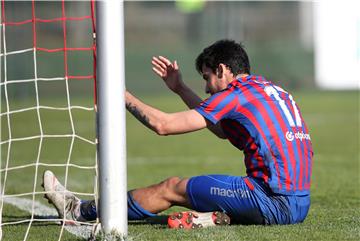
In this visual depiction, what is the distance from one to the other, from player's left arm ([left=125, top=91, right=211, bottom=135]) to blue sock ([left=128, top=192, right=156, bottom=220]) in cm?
73

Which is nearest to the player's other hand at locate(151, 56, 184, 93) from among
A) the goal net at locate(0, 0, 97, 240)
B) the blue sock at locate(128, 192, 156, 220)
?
the goal net at locate(0, 0, 97, 240)

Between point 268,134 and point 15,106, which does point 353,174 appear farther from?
point 15,106

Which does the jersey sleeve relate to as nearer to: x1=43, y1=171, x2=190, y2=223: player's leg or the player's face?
the player's face

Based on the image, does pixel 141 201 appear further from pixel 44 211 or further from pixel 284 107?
pixel 44 211

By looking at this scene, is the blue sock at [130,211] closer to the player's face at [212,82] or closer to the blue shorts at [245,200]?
the blue shorts at [245,200]

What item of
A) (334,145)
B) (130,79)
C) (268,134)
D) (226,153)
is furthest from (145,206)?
(130,79)

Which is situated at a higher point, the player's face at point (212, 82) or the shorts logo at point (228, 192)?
the player's face at point (212, 82)

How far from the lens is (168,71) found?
6203 millimetres

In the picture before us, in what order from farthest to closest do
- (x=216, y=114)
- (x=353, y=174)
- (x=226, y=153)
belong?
(x=226, y=153) < (x=353, y=174) < (x=216, y=114)

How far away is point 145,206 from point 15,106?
53.4 feet

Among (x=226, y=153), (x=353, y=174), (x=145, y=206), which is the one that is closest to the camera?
(x=145, y=206)

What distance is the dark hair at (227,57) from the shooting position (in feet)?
19.4

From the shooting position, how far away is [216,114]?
5.65m

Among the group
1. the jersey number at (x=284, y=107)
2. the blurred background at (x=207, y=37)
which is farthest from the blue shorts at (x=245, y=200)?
the blurred background at (x=207, y=37)
